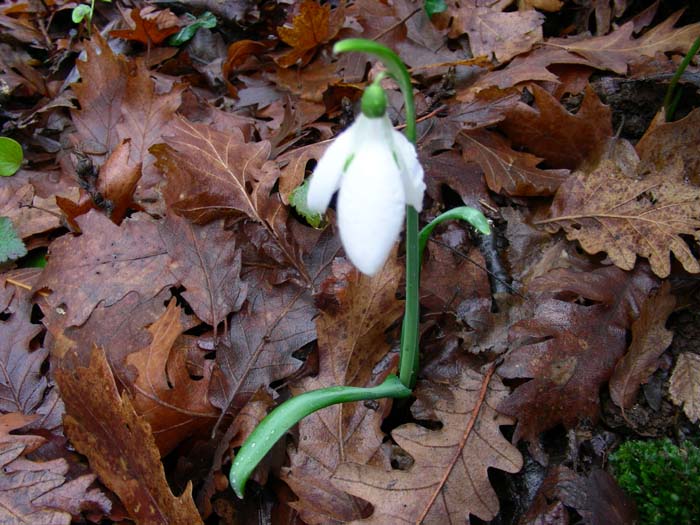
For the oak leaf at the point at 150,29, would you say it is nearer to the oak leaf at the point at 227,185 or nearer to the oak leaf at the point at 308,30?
the oak leaf at the point at 308,30

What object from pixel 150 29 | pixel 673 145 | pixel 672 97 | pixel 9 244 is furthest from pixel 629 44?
pixel 9 244

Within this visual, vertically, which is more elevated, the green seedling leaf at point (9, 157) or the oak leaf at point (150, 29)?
the oak leaf at point (150, 29)

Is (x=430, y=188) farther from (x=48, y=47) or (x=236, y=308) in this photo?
(x=48, y=47)

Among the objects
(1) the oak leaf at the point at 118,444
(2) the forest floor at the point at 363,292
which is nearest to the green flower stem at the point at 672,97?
(2) the forest floor at the point at 363,292

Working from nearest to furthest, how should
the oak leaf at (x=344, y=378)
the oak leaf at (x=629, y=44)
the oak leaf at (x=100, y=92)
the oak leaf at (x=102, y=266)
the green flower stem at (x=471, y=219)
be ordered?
the green flower stem at (x=471, y=219) → the oak leaf at (x=344, y=378) → the oak leaf at (x=102, y=266) → the oak leaf at (x=629, y=44) → the oak leaf at (x=100, y=92)

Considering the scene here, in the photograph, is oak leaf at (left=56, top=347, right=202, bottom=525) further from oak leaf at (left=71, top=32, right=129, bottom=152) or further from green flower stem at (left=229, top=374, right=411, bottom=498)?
oak leaf at (left=71, top=32, right=129, bottom=152)

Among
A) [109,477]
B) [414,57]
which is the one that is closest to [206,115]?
[414,57]
